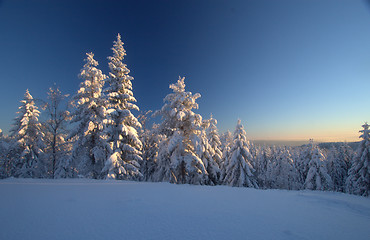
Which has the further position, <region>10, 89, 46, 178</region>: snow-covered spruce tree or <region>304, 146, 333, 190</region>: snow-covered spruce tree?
<region>304, 146, 333, 190</region>: snow-covered spruce tree

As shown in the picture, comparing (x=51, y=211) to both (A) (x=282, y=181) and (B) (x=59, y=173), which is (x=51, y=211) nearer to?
(B) (x=59, y=173)

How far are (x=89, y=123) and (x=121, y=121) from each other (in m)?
2.85

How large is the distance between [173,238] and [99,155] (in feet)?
A: 44.3

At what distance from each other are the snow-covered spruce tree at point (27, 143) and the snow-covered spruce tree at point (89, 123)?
8.60 meters

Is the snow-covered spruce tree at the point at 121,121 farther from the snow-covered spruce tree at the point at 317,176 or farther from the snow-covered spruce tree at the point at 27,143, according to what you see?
the snow-covered spruce tree at the point at 317,176

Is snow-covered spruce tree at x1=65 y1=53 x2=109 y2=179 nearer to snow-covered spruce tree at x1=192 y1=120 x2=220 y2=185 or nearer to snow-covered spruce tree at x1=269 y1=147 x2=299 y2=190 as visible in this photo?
snow-covered spruce tree at x1=192 y1=120 x2=220 y2=185

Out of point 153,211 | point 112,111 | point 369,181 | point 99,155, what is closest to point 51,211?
point 153,211

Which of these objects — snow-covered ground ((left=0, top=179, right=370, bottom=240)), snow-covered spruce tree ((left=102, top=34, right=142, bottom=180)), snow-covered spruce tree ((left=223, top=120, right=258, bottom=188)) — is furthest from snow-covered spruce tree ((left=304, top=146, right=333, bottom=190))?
snow-covered spruce tree ((left=102, top=34, right=142, bottom=180))

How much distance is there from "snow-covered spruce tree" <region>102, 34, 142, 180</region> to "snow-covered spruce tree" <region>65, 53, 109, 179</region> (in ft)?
3.70

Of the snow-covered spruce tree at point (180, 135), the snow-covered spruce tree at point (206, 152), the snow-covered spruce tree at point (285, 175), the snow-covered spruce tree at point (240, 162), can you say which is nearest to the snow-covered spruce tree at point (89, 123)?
the snow-covered spruce tree at point (180, 135)

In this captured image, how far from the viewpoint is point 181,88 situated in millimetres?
14109

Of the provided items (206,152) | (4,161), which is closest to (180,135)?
(206,152)

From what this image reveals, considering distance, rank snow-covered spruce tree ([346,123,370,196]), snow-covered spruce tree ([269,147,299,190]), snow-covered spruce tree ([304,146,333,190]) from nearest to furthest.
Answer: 1. snow-covered spruce tree ([346,123,370,196])
2. snow-covered spruce tree ([304,146,333,190])
3. snow-covered spruce tree ([269,147,299,190])

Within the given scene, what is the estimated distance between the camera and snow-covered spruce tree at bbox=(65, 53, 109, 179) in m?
14.0
